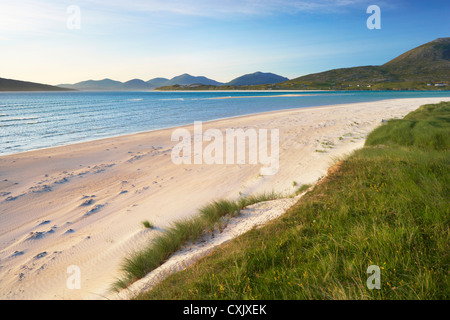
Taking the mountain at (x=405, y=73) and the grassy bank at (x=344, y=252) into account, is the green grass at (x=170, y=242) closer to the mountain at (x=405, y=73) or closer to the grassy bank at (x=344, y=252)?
the grassy bank at (x=344, y=252)

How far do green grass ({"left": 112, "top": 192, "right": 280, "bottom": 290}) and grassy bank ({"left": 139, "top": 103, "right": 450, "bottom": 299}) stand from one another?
1.05 metres

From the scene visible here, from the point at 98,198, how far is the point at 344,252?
7635 mm

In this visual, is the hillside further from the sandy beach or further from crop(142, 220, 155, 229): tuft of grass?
crop(142, 220, 155, 229): tuft of grass

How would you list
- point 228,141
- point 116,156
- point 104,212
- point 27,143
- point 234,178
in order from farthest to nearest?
point 27,143 < point 228,141 < point 116,156 < point 234,178 < point 104,212

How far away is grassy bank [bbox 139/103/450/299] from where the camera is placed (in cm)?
245

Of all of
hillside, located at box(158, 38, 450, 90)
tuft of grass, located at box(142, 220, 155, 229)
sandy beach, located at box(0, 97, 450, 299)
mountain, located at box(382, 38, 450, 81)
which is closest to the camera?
sandy beach, located at box(0, 97, 450, 299)

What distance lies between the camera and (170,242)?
4477 mm

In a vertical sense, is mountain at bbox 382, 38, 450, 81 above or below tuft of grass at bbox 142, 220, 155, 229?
above

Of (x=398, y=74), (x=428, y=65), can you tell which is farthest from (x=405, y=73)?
(x=428, y=65)

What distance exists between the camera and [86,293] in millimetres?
3990

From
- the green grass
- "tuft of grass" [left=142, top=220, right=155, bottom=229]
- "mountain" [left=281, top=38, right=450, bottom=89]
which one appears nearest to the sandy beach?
"tuft of grass" [left=142, top=220, right=155, bottom=229]
